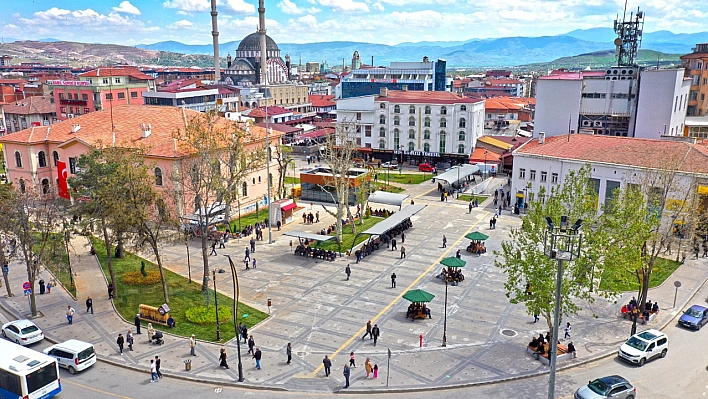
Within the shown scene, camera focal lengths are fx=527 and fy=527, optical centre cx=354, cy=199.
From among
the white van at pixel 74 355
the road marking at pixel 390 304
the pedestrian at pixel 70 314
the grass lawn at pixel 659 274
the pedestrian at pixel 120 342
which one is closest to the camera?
the white van at pixel 74 355

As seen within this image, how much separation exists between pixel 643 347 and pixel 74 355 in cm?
2888

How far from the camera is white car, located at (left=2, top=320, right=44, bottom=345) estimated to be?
28953 mm

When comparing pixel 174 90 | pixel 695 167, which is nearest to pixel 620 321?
pixel 695 167

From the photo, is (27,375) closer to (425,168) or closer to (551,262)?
(551,262)

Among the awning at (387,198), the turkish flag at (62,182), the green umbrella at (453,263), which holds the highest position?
the turkish flag at (62,182)

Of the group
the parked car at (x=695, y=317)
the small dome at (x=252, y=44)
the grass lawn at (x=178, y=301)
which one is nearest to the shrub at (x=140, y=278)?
the grass lawn at (x=178, y=301)

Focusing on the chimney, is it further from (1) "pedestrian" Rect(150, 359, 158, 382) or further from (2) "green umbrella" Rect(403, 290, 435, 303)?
(2) "green umbrella" Rect(403, 290, 435, 303)

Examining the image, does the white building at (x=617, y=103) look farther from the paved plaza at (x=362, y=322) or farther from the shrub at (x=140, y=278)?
the shrub at (x=140, y=278)

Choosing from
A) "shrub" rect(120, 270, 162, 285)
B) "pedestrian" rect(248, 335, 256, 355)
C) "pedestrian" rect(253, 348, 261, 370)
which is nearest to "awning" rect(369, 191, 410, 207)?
"shrub" rect(120, 270, 162, 285)

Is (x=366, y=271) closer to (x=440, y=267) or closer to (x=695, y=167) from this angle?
(x=440, y=267)

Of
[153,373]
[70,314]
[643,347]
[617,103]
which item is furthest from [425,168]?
[153,373]

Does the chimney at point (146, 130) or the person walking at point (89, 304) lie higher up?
the chimney at point (146, 130)

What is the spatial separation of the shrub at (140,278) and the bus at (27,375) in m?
14.2

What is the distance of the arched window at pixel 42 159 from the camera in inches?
2304
